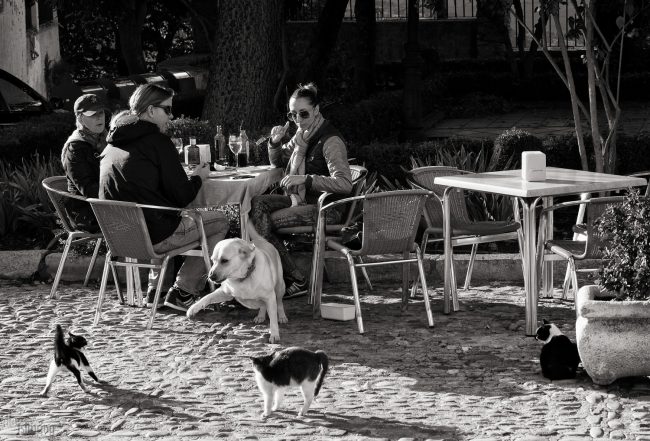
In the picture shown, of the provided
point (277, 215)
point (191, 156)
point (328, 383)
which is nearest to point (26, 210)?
point (191, 156)

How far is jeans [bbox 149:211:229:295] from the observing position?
7.93 metres

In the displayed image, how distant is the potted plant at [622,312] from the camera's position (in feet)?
20.0

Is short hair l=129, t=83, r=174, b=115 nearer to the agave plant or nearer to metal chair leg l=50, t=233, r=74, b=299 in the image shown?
metal chair leg l=50, t=233, r=74, b=299

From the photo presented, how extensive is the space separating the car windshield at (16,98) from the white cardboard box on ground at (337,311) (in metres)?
8.83

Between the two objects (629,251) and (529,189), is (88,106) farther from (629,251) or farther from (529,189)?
(629,251)

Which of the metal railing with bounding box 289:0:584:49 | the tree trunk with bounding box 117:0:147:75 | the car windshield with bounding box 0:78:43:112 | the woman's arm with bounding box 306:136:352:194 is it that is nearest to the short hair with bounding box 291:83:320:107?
the woman's arm with bounding box 306:136:352:194

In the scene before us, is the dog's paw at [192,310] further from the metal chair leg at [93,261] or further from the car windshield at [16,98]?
the car windshield at [16,98]

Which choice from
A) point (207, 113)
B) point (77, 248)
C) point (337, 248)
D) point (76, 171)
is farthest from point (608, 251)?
point (207, 113)

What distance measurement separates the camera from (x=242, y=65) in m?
13.1

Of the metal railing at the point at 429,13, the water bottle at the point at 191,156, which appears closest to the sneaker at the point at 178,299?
the water bottle at the point at 191,156

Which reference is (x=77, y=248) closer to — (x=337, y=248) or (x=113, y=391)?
(x=337, y=248)

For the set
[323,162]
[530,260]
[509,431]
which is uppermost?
[323,162]

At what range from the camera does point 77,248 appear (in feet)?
30.9

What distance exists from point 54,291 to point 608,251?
4111 mm
